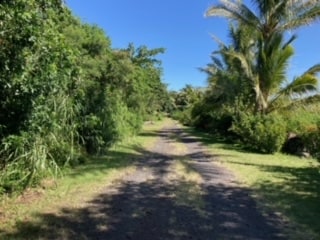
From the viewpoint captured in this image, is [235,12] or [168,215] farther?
[235,12]

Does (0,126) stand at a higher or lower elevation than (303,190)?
higher

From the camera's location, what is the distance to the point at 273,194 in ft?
31.2

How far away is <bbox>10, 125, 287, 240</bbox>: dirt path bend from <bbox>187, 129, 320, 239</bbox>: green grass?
40 centimetres

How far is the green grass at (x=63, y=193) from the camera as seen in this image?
690 centimetres

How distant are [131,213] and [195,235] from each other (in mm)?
1558

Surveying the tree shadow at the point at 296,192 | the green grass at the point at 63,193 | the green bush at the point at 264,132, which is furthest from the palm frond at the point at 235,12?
the green grass at the point at 63,193

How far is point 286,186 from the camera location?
34.8ft

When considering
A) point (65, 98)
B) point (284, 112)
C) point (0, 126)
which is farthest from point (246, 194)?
point (284, 112)

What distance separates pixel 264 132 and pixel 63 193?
12753 mm

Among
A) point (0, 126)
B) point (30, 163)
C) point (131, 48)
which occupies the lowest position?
point (30, 163)

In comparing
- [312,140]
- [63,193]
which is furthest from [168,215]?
[312,140]

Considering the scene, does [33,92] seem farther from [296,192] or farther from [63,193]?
[296,192]

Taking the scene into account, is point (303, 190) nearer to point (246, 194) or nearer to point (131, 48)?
point (246, 194)

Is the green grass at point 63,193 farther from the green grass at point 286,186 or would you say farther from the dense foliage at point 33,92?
the green grass at point 286,186
